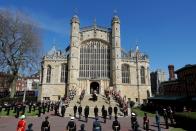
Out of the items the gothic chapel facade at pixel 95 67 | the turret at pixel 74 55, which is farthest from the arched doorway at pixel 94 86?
the turret at pixel 74 55

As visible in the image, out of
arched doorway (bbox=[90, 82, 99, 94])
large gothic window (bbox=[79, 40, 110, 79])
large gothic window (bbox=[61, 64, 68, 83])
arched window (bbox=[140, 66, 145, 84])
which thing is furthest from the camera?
arched window (bbox=[140, 66, 145, 84])

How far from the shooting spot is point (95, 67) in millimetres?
46906

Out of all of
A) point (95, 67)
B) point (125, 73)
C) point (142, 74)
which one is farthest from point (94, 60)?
point (142, 74)

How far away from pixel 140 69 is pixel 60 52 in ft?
67.6

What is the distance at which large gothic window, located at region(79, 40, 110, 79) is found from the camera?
46.8m

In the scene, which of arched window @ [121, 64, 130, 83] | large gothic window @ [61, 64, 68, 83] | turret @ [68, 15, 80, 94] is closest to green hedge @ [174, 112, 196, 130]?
turret @ [68, 15, 80, 94]

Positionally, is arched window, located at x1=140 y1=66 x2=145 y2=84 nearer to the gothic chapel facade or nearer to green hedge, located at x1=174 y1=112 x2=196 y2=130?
the gothic chapel facade

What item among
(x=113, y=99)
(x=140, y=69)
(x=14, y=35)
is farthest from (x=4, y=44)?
(x=140, y=69)

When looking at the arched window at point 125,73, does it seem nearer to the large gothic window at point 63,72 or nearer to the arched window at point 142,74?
the arched window at point 142,74

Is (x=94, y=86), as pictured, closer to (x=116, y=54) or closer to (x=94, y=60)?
(x=94, y=60)

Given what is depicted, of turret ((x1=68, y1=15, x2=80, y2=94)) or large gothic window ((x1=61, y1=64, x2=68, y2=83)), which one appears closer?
turret ((x1=68, y1=15, x2=80, y2=94))

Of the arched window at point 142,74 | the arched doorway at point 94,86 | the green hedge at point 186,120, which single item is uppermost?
the arched window at point 142,74

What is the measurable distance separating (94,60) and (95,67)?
1630mm

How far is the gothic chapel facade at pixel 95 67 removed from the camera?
150ft
